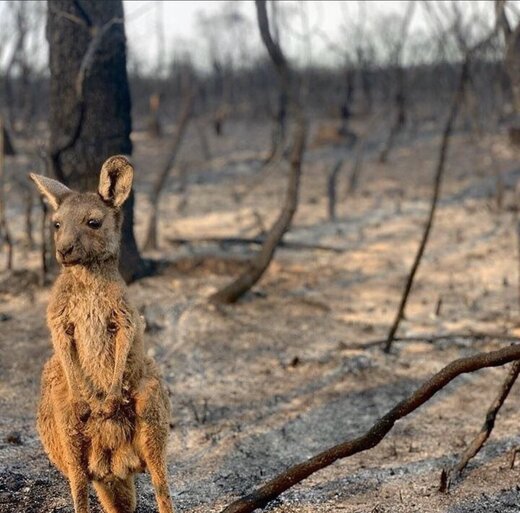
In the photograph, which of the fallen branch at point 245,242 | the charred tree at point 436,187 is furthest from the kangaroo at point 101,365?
the fallen branch at point 245,242

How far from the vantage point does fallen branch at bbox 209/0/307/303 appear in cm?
614

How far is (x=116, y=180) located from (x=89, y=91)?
3889 mm

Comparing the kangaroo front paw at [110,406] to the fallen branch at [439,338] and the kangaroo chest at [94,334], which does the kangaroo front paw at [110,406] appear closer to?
the kangaroo chest at [94,334]

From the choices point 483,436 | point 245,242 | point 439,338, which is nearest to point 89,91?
point 245,242

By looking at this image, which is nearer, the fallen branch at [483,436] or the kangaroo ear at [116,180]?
the kangaroo ear at [116,180]

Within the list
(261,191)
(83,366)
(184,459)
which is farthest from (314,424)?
(261,191)

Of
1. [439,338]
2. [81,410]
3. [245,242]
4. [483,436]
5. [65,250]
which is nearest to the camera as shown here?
[65,250]

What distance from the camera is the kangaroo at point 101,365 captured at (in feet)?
9.14

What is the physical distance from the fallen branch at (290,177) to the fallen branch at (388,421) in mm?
3830

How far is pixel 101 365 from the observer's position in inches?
111

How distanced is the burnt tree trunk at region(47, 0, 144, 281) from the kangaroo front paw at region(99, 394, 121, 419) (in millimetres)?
3775

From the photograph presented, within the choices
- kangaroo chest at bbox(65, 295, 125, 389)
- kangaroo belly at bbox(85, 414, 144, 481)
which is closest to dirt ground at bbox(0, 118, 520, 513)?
kangaroo belly at bbox(85, 414, 144, 481)

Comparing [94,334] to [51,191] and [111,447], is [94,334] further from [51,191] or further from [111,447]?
[51,191]

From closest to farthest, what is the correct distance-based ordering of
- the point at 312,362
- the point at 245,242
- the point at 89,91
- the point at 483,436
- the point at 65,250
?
the point at 65,250
the point at 483,436
the point at 312,362
the point at 89,91
the point at 245,242
